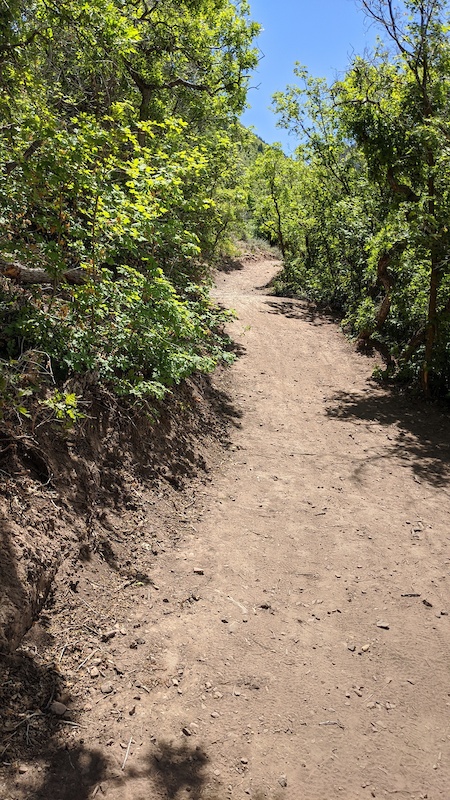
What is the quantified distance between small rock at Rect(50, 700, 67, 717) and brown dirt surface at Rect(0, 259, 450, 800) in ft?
0.04

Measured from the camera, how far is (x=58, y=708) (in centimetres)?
289

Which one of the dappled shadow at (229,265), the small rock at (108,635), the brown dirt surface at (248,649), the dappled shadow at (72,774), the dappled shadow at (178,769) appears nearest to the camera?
the dappled shadow at (72,774)

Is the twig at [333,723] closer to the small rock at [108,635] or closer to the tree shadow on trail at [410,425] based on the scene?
the small rock at [108,635]

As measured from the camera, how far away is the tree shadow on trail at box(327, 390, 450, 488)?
7.45 metres

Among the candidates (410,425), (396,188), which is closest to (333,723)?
(410,425)

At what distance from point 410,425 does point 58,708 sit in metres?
7.53

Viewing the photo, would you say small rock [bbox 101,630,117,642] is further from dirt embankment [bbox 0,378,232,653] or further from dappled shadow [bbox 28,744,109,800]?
dappled shadow [bbox 28,744,109,800]

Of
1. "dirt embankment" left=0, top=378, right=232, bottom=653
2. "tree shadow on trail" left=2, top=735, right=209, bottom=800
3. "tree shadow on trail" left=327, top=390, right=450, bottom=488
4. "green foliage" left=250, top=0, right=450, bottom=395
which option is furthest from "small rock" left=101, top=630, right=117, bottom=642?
"green foliage" left=250, top=0, right=450, bottom=395

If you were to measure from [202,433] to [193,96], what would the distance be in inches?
325

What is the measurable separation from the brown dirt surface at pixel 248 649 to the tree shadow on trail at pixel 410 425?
37 centimetres

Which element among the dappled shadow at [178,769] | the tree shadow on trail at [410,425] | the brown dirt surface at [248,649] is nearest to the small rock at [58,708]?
the brown dirt surface at [248,649]

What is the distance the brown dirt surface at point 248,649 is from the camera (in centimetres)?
278

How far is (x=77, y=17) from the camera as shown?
495cm

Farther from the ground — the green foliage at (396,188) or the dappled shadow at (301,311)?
the green foliage at (396,188)
